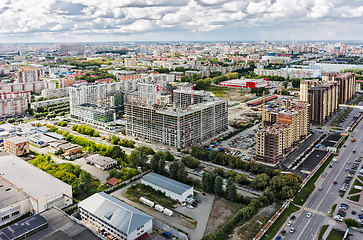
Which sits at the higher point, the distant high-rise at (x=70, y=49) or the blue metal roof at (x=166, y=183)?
the distant high-rise at (x=70, y=49)

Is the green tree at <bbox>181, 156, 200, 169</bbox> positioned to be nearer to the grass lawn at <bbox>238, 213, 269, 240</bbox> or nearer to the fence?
the grass lawn at <bbox>238, 213, 269, 240</bbox>

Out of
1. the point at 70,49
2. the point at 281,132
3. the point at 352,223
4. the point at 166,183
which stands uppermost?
the point at 70,49

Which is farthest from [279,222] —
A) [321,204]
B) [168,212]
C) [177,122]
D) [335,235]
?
[177,122]

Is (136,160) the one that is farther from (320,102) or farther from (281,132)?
(320,102)

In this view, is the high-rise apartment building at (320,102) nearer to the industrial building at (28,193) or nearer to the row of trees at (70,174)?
the row of trees at (70,174)

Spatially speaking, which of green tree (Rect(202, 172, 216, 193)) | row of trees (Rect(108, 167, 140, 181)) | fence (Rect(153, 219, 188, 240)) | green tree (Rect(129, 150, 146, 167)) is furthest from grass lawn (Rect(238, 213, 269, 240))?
green tree (Rect(129, 150, 146, 167))

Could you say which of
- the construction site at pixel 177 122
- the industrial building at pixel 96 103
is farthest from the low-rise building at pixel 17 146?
the construction site at pixel 177 122
